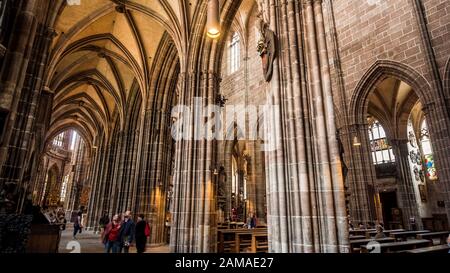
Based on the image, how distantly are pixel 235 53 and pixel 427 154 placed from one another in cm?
1778

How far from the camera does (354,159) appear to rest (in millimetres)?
12562

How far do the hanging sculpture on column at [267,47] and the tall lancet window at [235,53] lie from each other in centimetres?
1371

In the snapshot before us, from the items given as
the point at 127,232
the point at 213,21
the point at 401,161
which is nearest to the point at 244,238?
the point at 127,232

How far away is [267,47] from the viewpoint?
20.7 ft

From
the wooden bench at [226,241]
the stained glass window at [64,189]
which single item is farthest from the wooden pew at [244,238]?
the stained glass window at [64,189]

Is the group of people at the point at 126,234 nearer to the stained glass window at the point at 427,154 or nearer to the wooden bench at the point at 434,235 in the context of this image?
the wooden bench at the point at 434,235

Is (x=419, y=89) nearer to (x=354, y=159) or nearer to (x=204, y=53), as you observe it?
(x=354, y=159)

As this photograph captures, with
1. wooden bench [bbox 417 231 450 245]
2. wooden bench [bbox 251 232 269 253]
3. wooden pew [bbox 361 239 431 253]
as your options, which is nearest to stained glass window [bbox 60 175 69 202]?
wooden bench [bbox 251 232 269 253]

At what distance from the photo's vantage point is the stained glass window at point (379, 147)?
63.4 ft

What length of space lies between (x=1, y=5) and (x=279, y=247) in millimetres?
6799

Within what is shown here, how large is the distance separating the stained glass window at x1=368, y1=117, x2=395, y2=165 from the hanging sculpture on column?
54.9ft

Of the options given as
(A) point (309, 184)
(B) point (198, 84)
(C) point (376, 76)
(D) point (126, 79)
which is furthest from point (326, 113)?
(D) point (126, 79)

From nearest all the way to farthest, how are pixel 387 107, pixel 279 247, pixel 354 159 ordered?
pixel 279 247 → pixel 354 159 → pixel 387 107

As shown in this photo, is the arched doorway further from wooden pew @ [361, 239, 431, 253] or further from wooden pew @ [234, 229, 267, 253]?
wooden pew @ [234, 229, 267, 253]
